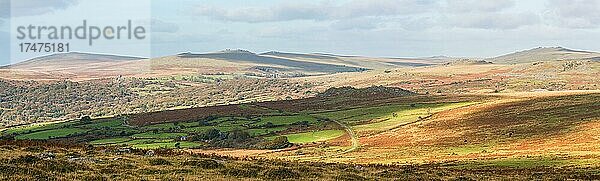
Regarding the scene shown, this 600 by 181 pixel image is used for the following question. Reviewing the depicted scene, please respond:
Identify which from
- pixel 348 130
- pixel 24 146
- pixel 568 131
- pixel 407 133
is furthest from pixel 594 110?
pixel 24 146

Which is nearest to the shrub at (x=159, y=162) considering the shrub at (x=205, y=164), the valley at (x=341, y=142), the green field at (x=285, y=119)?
the valley at (x=341, y=142)

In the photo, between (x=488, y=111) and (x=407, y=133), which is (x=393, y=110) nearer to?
(x=488, y=111)

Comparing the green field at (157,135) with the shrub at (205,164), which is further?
the green field at (157,135)

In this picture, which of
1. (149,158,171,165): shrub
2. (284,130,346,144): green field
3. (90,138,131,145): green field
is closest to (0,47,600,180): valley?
(149,158,171,165): shrub

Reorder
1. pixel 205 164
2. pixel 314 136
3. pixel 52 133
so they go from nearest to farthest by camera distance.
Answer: pixel 205 164
pixel 314 136
pixel 52 133

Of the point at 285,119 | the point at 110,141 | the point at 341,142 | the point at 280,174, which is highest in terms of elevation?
the point at 280,174

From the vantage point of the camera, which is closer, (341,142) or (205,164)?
(205,164)

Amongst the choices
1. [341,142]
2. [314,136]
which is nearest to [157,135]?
[314,136]

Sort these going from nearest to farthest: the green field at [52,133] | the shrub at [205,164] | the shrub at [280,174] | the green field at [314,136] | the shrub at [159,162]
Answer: the shrub at [280,174]
the shrub at [159,162]
the shrub at [205,164]
the green field at [314,136]
the green field at [52,133]

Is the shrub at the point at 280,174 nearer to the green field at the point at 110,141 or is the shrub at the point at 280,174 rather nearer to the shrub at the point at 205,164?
the shrub at the point at 205,164

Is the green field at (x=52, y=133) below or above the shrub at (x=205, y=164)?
below

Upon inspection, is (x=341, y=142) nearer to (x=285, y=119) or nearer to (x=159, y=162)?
(x=285, y=119)
